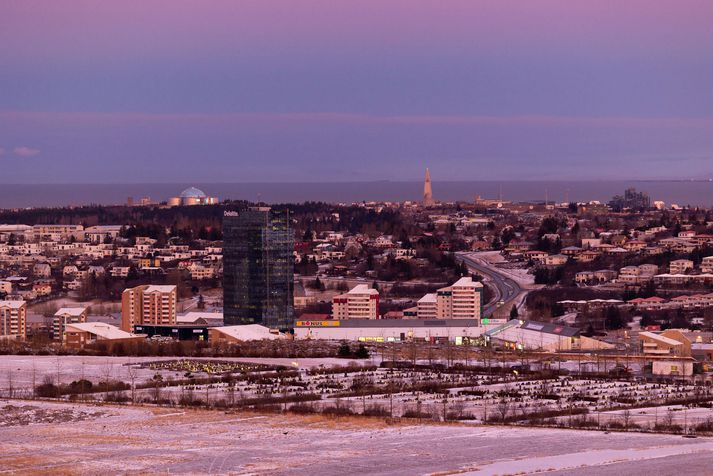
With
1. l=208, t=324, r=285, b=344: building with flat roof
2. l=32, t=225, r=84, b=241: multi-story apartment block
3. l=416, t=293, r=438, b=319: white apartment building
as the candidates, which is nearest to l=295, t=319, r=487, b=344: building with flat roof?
l=208, t=324, r=285, b=344: building with flat roof

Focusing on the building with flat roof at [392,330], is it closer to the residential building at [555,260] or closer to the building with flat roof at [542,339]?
the building with flat roof at [542,339]

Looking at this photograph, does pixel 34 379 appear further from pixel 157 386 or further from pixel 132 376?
pixel 157 386

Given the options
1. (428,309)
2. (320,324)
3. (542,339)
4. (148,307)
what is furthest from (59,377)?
(428,309)

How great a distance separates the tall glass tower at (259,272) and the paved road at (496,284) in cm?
485

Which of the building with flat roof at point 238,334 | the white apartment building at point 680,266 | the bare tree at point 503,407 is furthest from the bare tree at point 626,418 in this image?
the white apartment building at point 680,266

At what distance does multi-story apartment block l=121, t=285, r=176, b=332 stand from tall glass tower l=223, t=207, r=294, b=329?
1.17 meters

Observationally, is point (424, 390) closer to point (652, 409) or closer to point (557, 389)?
point (557, 389)

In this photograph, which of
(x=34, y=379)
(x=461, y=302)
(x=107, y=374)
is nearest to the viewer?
(x=34, y=379)

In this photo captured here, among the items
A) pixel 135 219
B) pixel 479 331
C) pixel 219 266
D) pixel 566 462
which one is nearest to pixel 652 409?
pixel 566 462

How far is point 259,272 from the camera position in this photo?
30656mm

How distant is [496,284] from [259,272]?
10.9 m

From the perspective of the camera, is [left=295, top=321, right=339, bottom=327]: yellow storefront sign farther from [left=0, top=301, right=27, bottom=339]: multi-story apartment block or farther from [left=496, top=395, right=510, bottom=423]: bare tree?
[left=496, top=395, right=510, bottom=423]: bare tree

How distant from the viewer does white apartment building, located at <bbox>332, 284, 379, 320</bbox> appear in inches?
1226

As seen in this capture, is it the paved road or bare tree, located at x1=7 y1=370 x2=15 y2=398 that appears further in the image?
the paved road
